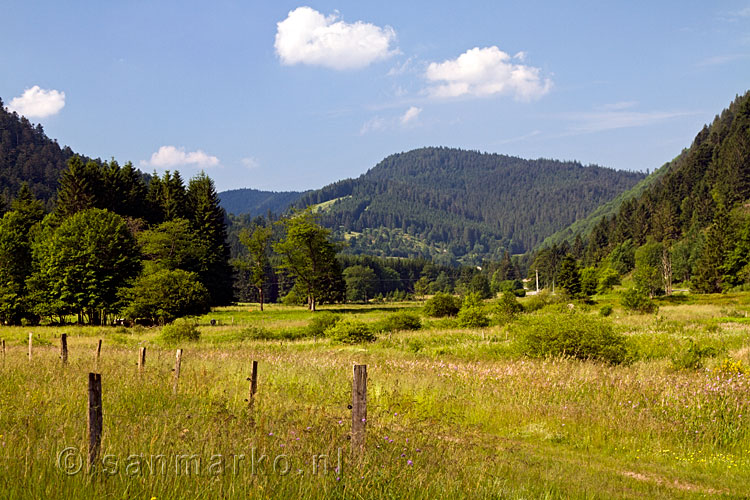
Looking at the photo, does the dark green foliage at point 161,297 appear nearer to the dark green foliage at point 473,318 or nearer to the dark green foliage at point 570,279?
the dark green foliage at point 473,318

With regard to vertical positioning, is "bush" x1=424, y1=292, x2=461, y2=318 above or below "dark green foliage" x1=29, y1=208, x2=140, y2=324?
below

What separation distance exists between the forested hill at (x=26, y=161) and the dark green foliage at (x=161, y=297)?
11880 cm

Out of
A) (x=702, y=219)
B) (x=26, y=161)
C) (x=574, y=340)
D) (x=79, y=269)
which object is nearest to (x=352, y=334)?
(x=574, y=340)

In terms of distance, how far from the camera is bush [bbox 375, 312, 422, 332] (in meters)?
40.3

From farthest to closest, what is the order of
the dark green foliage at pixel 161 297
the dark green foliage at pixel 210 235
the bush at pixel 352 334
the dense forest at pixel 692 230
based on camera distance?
the dense forest at pixel 692 230 < the dark green foliage at pixel 210 235 < the dark green foliage at pixel 161 297 < the bush at pixel 352 334

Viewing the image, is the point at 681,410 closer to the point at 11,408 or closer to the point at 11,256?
the point at 11,408

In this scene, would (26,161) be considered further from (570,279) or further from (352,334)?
(352,334)

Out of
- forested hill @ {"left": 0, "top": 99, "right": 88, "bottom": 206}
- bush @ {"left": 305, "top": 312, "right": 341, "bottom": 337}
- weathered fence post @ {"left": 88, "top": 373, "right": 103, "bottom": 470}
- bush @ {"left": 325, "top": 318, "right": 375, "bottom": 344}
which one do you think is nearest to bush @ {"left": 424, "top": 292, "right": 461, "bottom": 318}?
bush @ {"left": 305, "top": 312, "right": 341, "bottom": 337}

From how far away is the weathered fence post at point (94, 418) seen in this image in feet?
16.4

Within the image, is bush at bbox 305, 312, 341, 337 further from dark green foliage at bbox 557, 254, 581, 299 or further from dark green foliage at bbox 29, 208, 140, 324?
dark green foliage at bbox 557, 254, 581, 299

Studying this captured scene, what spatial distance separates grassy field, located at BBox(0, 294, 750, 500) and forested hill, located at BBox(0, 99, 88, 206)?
16083 cm

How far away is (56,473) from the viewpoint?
15.3 ft

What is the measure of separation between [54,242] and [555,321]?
48193 millimetres

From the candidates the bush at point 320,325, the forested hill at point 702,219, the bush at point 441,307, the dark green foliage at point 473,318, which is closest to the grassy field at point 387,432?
the bush at point 320,325
